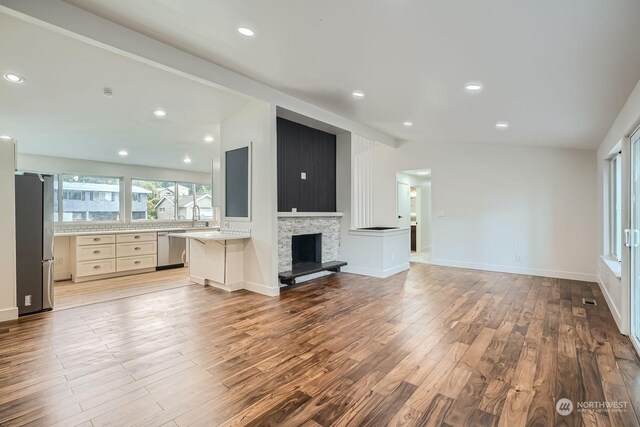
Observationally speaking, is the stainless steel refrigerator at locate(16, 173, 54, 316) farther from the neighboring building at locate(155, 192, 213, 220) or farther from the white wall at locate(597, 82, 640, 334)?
the white wall at locate(597, 82, 640, 334)

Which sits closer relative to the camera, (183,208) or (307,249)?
(307,249)

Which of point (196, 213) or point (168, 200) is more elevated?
point (168, 200)

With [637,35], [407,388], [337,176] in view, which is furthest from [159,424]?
[337,176]

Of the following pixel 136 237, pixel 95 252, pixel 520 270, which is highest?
pixel 136 237

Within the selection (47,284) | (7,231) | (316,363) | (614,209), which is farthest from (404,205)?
(7,231)

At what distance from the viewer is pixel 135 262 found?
578 centimetres

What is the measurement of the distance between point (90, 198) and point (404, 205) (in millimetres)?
7097

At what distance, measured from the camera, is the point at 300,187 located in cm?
530

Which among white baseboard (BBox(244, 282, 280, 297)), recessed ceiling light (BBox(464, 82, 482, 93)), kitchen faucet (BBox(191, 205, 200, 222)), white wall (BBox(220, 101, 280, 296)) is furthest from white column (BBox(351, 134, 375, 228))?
kitchen faucet (BBox(191, 205, 200, 222))

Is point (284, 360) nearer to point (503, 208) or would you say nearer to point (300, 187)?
point (300, 187)

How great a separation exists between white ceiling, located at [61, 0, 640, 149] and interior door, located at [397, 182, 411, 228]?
387 cm

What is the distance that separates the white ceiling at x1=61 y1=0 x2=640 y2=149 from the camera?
6.17 feet

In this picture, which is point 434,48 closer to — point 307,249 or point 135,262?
point 307,249

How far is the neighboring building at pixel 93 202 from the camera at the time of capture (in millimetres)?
5727
